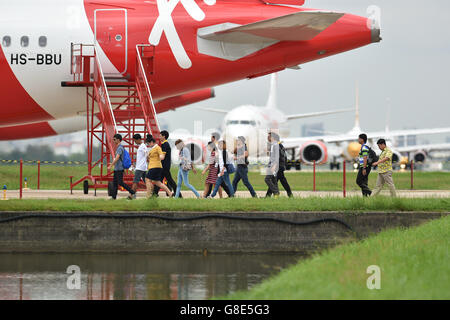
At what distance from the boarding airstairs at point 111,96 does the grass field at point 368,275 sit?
459 inches

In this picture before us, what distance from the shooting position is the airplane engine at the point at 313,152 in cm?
5084

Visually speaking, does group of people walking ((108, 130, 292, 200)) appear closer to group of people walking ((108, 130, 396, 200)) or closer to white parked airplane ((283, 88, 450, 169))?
group of people walking ((108, 130, 396, 200))

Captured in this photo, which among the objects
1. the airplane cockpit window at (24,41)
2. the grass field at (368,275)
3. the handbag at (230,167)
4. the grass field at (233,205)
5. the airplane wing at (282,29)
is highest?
the airplane wing at (282,29)

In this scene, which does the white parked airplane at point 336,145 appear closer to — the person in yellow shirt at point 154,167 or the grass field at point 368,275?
the person in yellow shirt at point 154,167

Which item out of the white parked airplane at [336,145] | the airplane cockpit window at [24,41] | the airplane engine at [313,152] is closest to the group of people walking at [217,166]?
the airplane cockpit window at [24,41]

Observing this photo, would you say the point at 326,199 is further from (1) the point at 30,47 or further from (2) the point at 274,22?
(1) the point at 30,47

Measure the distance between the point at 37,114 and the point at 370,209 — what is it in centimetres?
1254

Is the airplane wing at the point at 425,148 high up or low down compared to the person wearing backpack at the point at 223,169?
up

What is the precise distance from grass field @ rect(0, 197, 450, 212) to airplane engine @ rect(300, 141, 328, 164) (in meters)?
34.4

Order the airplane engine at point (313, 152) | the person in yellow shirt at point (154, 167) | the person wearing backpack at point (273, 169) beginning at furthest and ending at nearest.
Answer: the airplane engine at point (313, 152) → the person wearing backpack at point (273, 169) → the person in yellow shirt at point (154, 167)

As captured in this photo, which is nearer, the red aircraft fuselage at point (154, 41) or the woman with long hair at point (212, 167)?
the woman with long hair at point (212, 167)

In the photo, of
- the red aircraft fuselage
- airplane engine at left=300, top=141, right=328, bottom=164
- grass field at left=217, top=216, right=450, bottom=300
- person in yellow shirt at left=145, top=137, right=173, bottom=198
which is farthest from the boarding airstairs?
airplane engine at left=300, top=141, right=328, bottom=164

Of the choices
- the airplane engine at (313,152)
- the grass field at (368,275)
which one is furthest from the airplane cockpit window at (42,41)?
the airplane engine at (313,152)

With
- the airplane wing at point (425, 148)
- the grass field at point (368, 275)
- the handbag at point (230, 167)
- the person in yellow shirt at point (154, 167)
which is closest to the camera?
the grass field at point (368, 275)
